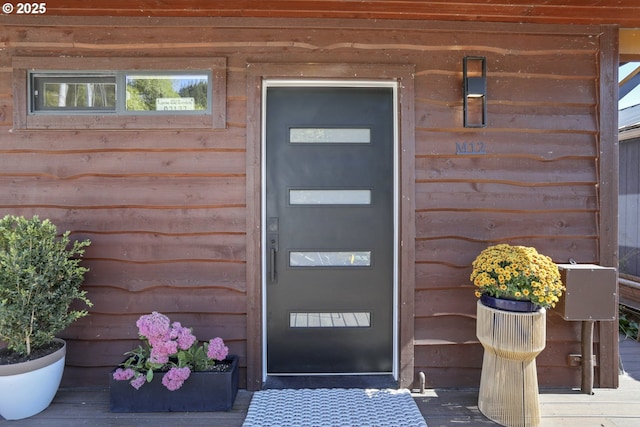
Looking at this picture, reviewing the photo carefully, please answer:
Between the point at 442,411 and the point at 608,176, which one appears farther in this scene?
the point at 608,176

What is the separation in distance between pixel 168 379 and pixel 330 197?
1.39 meters

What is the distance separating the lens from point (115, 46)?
2299 millimetres

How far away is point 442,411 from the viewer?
2.10 meters

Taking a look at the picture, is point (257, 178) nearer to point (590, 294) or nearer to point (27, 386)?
point (27, 386)

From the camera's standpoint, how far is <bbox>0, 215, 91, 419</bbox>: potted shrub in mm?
1917

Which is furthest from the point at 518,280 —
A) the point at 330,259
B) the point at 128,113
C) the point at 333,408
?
the point at 128,113

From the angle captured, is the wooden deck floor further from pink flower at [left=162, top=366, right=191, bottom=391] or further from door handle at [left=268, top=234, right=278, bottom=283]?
door handle at [left=268, top=234, right=278, bottom=283]

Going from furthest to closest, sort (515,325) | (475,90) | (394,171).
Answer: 1. (394,171)
2. (475,90)
3. (515,325)

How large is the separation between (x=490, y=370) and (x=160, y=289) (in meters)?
1.98

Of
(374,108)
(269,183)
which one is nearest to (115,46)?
(269,183)

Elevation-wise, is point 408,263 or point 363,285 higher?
point 408,263

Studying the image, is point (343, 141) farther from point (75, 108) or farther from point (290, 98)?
point (75, 108)

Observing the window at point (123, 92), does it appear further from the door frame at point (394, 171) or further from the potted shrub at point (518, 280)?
the potted shrub at point (518, 280)

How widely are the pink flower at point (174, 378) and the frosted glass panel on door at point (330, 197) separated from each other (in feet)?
3.75
